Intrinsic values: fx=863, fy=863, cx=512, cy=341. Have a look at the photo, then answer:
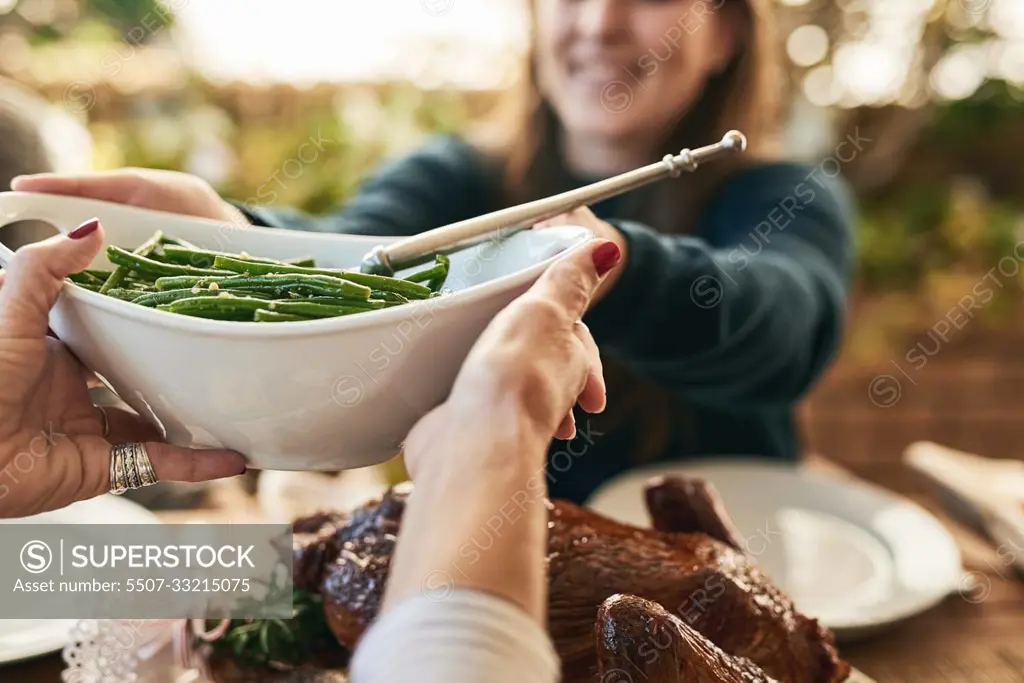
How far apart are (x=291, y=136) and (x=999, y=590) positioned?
2484 millimetres

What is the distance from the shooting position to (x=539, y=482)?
1.54 ft

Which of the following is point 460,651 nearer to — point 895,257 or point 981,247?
point 895,257

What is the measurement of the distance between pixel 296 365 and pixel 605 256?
21cm

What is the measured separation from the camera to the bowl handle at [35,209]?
0.68 m

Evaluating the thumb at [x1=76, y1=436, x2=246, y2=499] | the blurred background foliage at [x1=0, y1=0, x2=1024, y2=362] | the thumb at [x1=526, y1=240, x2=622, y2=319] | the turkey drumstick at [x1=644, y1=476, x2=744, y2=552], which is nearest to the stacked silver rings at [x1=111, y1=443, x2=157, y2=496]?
the thumb at [x1=76, y1=436, x2=246, y2=499]

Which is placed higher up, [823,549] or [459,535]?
[459,535]

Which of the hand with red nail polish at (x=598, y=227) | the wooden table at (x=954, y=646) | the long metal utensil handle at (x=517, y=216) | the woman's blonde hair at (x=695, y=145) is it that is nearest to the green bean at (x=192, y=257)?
the long metal utensil handle at (x=517, y=216)

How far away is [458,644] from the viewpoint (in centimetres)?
42

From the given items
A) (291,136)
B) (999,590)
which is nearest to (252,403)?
(999,590)

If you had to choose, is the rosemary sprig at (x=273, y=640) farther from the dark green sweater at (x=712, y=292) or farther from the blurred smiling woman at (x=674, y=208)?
the blurred smiling woman at (x=674, y=208)

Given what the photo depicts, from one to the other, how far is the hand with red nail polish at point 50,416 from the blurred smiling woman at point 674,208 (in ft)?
1.13

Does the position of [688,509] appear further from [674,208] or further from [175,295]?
[674,208]

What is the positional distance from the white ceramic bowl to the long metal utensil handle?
0.02 metres

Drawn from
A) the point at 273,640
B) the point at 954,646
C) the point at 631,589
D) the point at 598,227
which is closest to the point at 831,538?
the point at 954,646
